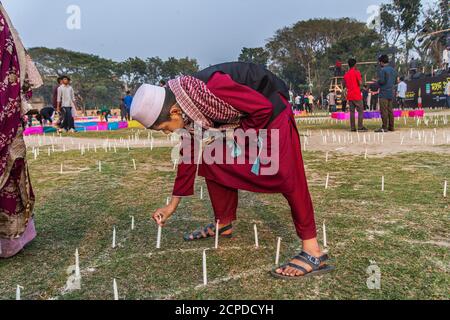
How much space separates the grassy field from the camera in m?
2.53

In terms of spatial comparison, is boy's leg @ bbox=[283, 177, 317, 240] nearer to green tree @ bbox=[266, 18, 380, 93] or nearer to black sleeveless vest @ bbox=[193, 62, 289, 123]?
black sleeveless vest @ bbox=[193, 62, 289, 123]

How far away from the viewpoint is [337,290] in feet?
8.14

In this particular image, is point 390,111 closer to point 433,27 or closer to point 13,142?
point 13,142

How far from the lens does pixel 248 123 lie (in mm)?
2797

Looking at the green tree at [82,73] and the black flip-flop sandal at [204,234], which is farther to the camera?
the green tree at [82,73]

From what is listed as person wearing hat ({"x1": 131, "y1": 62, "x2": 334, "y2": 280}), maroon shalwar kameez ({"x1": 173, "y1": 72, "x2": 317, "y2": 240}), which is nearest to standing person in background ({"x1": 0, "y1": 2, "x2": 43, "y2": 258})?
person wearing hat ({"x1": 131, "y1": 62, "x2": 334, "y2": 280})

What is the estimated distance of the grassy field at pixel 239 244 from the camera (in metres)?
2.53

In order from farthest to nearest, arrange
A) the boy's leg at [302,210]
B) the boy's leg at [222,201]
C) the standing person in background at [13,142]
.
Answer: the boy's leg at [222,201] → the standing person in background at [13,142] → the boy's leg at [302,210]

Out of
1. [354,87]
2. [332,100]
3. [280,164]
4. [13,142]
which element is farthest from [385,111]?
[332,100]

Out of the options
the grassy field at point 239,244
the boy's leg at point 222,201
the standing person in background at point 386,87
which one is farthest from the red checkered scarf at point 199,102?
A: the standing person in background at point 386,87

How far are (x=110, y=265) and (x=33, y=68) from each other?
166 cm

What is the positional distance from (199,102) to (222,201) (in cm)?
113

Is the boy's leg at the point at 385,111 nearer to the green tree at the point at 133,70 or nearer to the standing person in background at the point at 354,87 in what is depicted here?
the standing person in background at the point at 354,87
